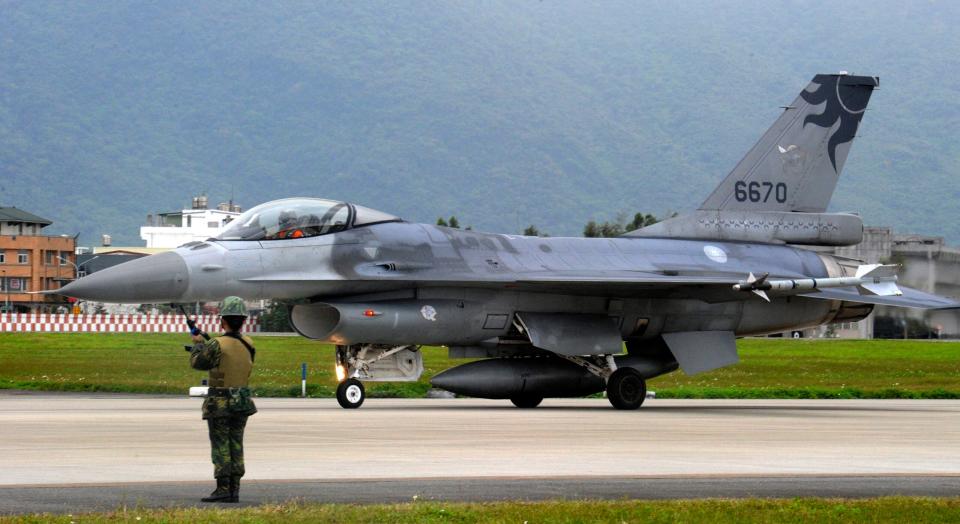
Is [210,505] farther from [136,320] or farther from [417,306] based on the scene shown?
[136,320]

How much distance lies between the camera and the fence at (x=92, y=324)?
60.7 meters

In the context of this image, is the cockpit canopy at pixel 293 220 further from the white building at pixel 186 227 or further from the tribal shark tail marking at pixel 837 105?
the white building at pixel 186 227

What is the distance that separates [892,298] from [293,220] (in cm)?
1046

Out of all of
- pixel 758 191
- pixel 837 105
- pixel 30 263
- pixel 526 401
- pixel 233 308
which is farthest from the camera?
pixel 30 263

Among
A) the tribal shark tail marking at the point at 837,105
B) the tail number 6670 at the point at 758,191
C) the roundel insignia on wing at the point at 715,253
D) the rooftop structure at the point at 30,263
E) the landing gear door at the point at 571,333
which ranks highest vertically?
the rooftop structure at the point at 30,263

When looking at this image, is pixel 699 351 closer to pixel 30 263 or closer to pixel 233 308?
pixel 233 308

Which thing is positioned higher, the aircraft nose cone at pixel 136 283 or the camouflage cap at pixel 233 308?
the aircraft nose cone at pixel 136 283

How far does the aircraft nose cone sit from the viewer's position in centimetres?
1933

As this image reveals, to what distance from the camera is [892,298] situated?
2419cm

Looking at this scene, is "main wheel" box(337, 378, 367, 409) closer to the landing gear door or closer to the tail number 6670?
the landing gear door

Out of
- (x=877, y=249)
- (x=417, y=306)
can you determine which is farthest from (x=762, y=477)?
(x=877, y=249)

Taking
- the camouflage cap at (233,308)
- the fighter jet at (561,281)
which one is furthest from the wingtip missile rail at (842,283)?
the camouflage cap at (233,308)

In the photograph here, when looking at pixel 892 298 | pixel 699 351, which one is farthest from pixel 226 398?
pixel 892 298

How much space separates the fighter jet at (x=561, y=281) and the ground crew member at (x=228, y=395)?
9.48 m
